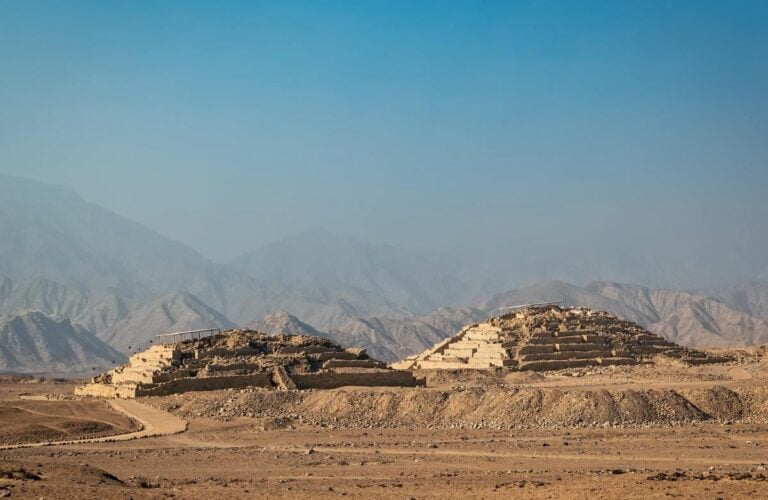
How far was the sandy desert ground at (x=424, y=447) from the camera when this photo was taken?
2516cm

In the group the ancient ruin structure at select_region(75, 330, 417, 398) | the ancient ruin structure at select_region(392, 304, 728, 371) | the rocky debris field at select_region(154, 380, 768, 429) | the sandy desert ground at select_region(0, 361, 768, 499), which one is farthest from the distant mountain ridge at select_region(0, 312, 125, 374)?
the rocky debris field at select_region(154, 380, 768, 429)

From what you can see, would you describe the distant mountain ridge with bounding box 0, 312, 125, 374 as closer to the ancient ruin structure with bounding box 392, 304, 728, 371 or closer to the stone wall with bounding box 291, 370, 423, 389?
the ancient ruin structure with bounding box 392, 304, 728, 371

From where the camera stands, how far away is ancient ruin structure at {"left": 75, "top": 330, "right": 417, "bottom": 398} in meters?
52.0

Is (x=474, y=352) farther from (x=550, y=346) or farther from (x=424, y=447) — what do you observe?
(x=424, y=447)

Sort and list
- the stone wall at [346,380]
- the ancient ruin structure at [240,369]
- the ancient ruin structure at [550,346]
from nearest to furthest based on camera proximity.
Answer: the ancient ruin structure at [240,369], the stone wall at [346,380], the ancient ruin structure at [550,346]

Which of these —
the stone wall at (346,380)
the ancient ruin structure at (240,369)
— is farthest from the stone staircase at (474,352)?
the stone wall at (346,380)

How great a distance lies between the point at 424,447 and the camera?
1423 inches

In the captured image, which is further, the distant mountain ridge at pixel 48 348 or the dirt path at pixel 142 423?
the distant mountain ridge at pixel 48 348

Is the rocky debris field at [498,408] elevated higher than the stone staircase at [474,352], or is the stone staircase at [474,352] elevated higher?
the stone staircase at [474,352]

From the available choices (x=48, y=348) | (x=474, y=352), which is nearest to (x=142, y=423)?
(x=474, y=352)

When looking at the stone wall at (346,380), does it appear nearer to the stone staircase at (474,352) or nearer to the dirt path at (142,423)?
the dirt path at (142,423)

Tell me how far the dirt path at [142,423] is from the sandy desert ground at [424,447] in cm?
47

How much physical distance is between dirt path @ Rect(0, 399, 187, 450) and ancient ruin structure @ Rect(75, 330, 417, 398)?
2362mm

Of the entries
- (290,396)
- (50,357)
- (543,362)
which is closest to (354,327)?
(50,357)
